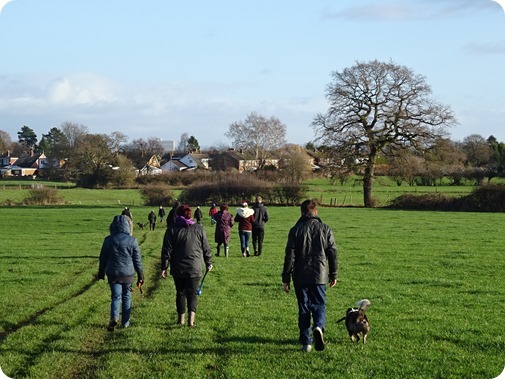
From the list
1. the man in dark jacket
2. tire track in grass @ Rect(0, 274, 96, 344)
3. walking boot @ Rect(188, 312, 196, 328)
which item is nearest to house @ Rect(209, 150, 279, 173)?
tire track in grass @ Rect(0, 274, 96, 344)

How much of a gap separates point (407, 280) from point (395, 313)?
15.6ft

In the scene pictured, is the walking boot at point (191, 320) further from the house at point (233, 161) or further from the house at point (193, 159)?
the house at point (193, 159)

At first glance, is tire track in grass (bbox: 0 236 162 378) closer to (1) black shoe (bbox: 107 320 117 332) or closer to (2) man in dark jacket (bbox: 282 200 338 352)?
(1) black shoe (bbox: 107 320 117 332)

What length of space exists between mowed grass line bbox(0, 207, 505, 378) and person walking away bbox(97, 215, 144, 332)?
41 cm

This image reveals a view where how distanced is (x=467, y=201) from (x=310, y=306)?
1941 inches

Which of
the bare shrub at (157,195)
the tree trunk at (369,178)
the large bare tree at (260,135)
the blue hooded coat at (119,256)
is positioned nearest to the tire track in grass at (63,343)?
the blue hooded coat at (119,256)

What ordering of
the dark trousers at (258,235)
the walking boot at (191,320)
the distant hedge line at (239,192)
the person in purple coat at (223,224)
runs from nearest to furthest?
1. the walking boot at (191,320)
2. the person in purple coat at (223,224)
3. the dark trousers at (258,235)
4. the distant hedge line at (239,192)

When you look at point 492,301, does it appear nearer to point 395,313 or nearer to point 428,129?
point 395,313

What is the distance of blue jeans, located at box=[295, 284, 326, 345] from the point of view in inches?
369

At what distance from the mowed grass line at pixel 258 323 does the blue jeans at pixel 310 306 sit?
40cm

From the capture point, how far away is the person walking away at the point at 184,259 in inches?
431

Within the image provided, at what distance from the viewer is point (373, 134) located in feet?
181

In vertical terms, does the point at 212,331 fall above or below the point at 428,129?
below

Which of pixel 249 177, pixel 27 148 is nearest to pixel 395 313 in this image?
pixel 249 177
